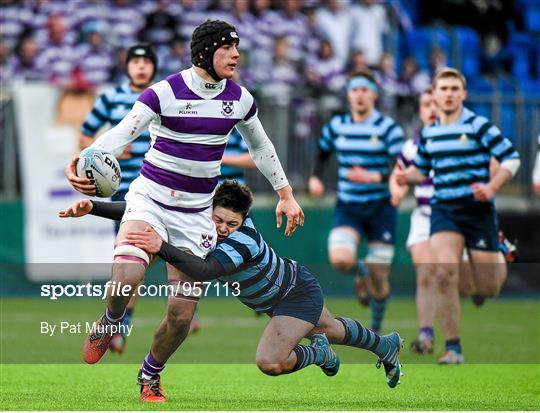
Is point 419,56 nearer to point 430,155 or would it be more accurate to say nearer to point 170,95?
point 430,155

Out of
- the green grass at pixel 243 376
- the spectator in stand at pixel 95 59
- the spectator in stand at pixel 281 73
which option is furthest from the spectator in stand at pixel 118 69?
the green grass at pixel 243 376

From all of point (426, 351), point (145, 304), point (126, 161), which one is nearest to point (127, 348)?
point (126, 161)

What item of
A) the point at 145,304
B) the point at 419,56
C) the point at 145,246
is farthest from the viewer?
the point at 419,56

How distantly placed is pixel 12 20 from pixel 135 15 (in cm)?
167

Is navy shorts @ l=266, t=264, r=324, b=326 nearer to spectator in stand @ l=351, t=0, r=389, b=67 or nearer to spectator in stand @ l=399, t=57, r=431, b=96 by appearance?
spectator in stand @ l=399, t=57, r=431, b=96

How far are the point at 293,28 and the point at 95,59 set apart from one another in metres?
2.94

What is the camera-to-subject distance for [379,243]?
44.0ft

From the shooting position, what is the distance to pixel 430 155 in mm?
11227

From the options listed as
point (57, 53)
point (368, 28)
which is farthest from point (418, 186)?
point (368, 28)

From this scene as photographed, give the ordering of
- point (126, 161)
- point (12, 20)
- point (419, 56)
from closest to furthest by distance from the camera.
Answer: point (126, 161) < point (12, 20) < point (419, 56)

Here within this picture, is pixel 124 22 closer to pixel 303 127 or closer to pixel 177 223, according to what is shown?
pixel 303 127

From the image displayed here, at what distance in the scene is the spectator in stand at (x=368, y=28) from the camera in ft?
64.5

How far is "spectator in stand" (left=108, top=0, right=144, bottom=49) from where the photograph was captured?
18.5 meters

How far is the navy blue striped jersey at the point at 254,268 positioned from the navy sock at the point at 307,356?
375 millimetres
